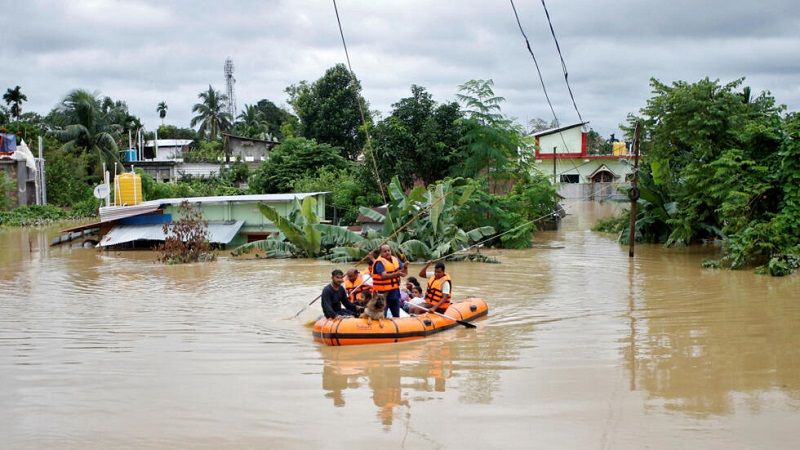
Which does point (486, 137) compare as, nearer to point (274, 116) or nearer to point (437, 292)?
point (437, 292)

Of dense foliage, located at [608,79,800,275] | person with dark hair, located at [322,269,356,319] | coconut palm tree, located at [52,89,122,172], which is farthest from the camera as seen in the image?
coconut palm tree, located at [52,89,122,172]

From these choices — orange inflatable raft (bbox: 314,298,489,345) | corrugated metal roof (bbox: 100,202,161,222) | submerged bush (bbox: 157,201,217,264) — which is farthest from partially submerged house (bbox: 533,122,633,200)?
orange inflatable raft (bbox: 314,298,489,345)

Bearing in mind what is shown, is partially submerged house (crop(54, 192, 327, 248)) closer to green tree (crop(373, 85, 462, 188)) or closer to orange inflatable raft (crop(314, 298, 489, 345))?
green tree (crop(373, 85, 462, 188))

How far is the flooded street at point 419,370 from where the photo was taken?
27.3 ft

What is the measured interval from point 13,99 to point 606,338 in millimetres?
64320

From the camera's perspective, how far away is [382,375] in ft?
35.5

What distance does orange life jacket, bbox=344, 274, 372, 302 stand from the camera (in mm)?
14117

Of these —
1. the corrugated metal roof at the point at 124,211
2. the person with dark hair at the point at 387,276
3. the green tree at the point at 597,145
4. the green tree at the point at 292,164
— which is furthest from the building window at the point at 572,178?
the person with dark hair at the point at 387,276

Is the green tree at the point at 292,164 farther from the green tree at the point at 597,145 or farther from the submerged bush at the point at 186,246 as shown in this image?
the green tree at the point at 597,145

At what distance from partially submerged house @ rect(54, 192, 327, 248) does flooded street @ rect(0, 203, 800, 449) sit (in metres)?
9.87

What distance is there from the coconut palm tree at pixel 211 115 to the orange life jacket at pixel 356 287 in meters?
56.7

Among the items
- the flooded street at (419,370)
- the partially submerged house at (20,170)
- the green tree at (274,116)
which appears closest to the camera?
the flooded street at (419,370)

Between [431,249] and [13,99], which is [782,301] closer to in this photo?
[431,249]

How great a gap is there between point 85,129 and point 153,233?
80.0 ft
